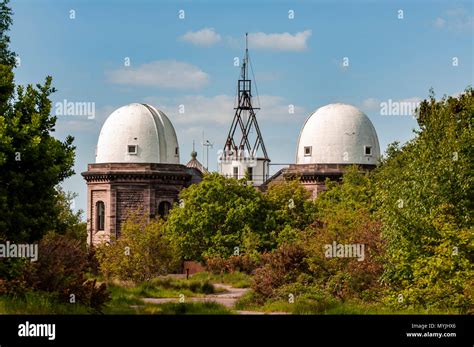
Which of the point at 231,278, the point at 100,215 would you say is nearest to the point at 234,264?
the point at 231,278

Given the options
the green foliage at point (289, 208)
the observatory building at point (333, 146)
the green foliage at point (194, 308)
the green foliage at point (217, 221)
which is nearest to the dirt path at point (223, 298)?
the green foliage at point (194, 308)

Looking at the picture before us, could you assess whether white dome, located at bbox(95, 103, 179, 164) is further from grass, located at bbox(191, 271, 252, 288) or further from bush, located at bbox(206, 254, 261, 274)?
grass, located at bbox(191, 271, 252, 288)

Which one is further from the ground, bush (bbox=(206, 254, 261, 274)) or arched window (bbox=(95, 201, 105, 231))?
arched window (bbox=(95, 201, 105, 231))

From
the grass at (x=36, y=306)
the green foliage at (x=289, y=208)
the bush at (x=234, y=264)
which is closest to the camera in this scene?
the grass at (x=36, y=306)

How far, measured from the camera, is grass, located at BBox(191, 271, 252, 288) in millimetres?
44750

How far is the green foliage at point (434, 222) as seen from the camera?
90.8 feet

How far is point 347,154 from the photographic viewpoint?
229 feet

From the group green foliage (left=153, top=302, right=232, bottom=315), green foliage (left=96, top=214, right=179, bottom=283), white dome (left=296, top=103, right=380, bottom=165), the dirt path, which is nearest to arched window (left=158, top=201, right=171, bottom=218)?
white dome (left=296, top=103, right=380, bottom=165)

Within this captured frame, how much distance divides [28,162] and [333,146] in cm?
4476

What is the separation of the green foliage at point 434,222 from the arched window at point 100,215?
38861 mm

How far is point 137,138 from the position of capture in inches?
2724

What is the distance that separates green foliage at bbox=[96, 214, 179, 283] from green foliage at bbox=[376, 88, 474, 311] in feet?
58.1

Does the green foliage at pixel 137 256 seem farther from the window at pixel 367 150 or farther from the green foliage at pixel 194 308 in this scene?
the window at pixel 367 150
